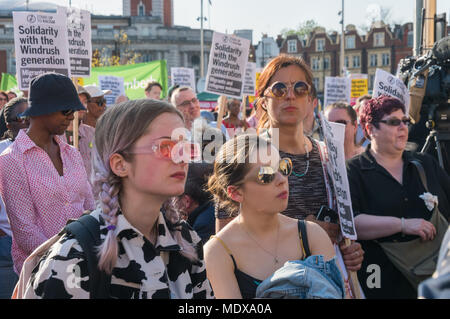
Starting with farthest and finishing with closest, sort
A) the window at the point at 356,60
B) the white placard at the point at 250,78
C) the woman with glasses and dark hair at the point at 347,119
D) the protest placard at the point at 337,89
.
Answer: the window at the point at 356,60 → the white placard at the point at 250,78 → the protest placard at the point at 337,89 → the woman with glasses and dark hair at the point at 347,119

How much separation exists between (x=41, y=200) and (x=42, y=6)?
7820cm

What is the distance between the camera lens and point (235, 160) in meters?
2.85

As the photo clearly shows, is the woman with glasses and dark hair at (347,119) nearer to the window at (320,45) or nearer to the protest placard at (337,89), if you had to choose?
the protest placard at (337,89)

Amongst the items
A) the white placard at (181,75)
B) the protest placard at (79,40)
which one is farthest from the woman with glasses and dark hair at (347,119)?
the white placard at (181,75)

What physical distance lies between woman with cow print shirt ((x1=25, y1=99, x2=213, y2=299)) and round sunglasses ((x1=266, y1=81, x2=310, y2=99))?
3.88 ft

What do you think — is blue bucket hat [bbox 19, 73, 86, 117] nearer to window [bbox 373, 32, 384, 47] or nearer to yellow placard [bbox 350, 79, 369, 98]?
yellow placard [bbox 350, 79, 369, 98]

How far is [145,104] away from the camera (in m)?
2.12

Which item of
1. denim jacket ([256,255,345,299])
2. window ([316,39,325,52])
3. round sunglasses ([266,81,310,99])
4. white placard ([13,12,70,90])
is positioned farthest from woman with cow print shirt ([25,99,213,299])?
window ([316,39,325,52])

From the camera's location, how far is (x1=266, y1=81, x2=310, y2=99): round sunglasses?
3.32 metres

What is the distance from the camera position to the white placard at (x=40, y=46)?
19.6 feet

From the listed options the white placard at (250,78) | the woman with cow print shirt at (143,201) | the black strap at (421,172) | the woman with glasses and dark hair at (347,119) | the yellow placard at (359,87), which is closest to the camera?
the woman with cow print shirt at (143,201)

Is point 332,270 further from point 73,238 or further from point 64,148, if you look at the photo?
point 64,148

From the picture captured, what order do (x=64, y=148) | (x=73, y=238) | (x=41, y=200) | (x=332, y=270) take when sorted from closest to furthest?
1. (x=73, y=238)
2. (x=332, y=270)
3. (x=41, y=200)
4. (x=64, y=148)
